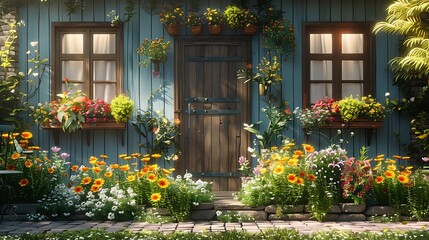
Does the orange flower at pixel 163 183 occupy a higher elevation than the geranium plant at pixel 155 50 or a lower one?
lower

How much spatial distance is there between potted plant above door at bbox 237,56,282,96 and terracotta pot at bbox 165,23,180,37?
1186 mm

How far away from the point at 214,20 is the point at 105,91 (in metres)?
2.13

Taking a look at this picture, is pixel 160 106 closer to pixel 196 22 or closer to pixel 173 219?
pixel 196 22

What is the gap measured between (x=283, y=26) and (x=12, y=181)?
4.75 meters

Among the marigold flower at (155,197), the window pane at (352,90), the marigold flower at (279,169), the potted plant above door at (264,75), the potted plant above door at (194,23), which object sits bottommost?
the marigold flower at (155,197)

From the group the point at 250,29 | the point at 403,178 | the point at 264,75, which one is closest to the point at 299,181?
the point at 403,178

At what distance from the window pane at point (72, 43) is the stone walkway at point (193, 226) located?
3550mm

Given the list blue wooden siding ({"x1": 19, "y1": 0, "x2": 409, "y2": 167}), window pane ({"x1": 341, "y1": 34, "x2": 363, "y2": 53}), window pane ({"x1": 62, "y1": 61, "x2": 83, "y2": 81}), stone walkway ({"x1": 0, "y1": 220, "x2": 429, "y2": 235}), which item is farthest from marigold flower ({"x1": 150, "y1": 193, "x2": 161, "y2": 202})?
window pane ({"x1": 341, "y1": 34, "x2": 363, "y2": 53})

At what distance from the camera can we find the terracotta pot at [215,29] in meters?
Answer: 9.96

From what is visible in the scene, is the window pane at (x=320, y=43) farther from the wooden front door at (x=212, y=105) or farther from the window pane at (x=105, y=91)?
the window pane at (x=105, y=91)

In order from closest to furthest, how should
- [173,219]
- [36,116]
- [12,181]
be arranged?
[173,219], [12,181], [36,116]

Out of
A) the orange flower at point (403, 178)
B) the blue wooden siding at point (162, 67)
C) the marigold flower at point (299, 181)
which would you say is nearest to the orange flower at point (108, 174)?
the blue wooden siding at point (162, 67)

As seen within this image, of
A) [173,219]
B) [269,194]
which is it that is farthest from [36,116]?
[269,194]

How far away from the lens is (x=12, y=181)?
8.30 meters
